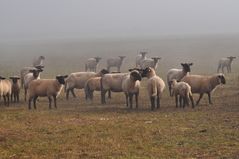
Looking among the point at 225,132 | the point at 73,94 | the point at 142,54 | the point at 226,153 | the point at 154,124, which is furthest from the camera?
the point at 142,54

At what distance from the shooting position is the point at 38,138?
15.5 meters

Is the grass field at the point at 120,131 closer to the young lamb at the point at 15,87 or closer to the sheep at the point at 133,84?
the sheep at the point at 133,84

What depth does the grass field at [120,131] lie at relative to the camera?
13633mm

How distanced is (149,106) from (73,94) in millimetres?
6371

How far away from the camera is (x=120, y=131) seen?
53.5ft

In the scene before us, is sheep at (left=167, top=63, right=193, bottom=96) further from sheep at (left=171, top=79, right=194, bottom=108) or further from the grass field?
sheep at (left=171, top=79, right=194, bottom=108)

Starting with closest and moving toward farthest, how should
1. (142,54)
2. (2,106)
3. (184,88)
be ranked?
1. (184,88)
2. (2,106)
3. (142,54)

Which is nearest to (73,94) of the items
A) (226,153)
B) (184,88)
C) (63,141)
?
(184,88)

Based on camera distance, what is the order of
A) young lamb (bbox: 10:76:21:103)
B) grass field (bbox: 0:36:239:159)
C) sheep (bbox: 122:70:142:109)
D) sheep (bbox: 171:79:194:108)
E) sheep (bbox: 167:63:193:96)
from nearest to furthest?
1. grass field (bbox: 0:36:239:159)
2. sheep (bbox: 171:79:194:108)
3. sheep (bbox: 122:70:142:109)
4. young lamb (bbox: 10:76:21:103)
5. sheep (bbox: 167:63:193:96)

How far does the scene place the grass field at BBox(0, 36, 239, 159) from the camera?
537 inches

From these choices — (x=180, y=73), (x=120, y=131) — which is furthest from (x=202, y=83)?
(x=120, y=131)

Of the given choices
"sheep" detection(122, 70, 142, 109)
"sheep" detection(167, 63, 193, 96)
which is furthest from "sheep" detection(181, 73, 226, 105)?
"sheep" detection(167, 63, 193, 96)

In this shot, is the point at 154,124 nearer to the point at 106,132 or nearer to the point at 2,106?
the point at 106,132

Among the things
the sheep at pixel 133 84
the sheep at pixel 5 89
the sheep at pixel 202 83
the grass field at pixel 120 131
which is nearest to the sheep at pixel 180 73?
the sheep at pixel 202 83
